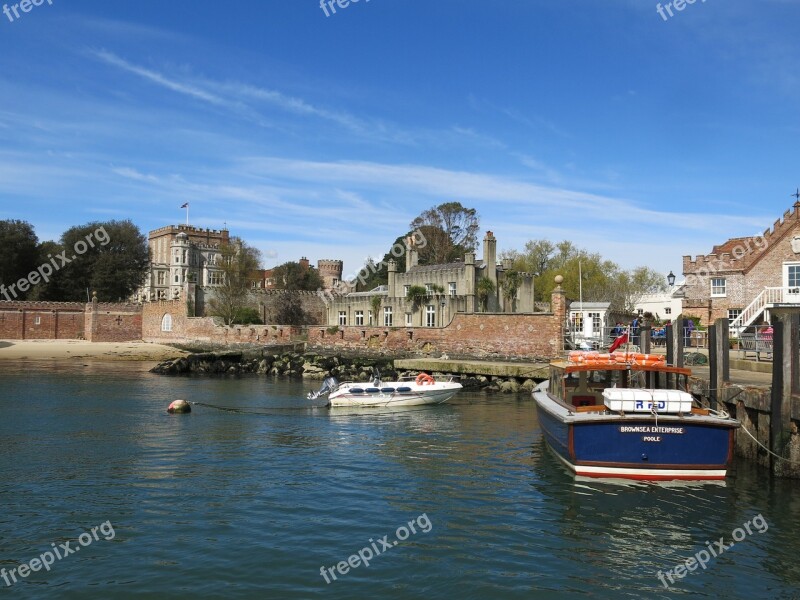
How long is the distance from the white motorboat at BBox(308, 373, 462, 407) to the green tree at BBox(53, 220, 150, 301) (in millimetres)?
58398

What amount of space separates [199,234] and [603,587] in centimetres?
11301

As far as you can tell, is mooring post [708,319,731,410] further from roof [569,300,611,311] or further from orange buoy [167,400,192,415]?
roof [569,300,611,311]

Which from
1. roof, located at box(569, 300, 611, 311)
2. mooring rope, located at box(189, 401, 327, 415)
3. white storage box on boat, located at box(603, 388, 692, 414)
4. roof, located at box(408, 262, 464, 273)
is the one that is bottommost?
mooring rope, located at box(189, 401, 327, 415)

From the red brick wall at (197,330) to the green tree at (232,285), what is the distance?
2.01m

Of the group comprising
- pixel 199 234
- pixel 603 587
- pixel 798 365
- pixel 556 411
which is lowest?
pixel 603 587

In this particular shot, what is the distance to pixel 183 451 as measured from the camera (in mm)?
16906

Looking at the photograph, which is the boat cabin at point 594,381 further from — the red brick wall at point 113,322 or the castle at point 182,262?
the castle at point 182,262

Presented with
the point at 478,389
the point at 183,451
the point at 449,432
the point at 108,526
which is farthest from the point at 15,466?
the point at 478,389

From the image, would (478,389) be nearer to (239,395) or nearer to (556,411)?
(239,395)

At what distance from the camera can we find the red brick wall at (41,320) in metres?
65.9

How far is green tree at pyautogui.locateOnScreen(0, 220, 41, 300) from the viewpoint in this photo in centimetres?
6950

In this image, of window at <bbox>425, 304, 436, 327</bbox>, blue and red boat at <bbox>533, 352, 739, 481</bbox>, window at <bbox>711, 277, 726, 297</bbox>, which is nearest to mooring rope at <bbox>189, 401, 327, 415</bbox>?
blue and red boat at <bbox>533, 352, 739, 481</bbox>

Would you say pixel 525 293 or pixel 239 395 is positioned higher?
pixel 525 293

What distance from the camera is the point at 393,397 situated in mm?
24875
